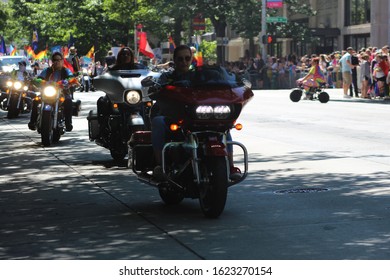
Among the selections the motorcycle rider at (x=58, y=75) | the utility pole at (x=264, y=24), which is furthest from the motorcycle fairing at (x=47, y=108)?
the utility pole at (x=264, y=24)

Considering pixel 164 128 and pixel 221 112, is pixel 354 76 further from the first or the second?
pixel 221 112

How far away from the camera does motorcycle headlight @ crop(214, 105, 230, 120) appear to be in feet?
30.5

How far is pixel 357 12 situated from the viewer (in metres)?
61.3

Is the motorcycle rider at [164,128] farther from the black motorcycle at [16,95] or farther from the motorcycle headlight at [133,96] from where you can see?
the black motorcycle at [16,95]

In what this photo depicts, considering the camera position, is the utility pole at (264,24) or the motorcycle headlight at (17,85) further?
the utility pole at (264,24)

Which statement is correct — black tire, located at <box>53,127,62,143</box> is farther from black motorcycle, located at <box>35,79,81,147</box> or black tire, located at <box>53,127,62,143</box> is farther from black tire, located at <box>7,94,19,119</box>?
black tire, located at <box>7,94,19,119</box>

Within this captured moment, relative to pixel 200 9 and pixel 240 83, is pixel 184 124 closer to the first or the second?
pixel 240 83

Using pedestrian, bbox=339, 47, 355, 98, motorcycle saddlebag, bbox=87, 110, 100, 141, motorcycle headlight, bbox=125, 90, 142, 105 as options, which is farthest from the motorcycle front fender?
pedestrian, bbox=339, 47, 355, 98

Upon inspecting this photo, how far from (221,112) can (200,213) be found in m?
1.03

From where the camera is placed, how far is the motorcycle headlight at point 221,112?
9305 millimetres

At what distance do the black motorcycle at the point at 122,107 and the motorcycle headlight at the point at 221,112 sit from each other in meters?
4.76

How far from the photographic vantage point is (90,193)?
1145 centimetres

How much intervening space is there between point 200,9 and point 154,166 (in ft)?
166
